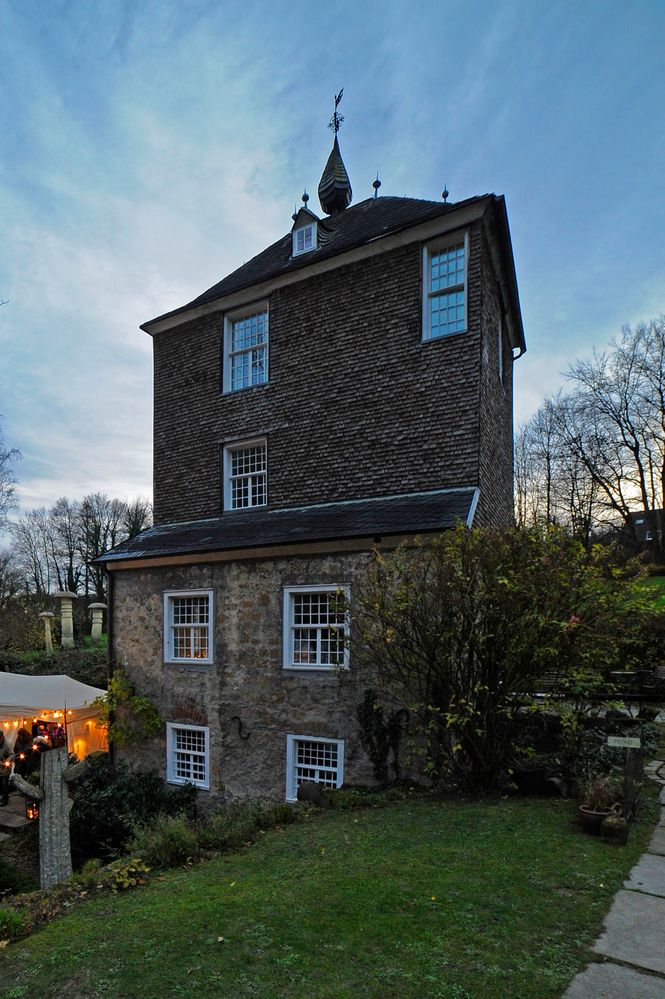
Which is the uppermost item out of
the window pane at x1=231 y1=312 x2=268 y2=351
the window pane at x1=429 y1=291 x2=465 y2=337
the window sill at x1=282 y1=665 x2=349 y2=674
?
the window pane at x1=231 y1=312 x2=268 y2=351

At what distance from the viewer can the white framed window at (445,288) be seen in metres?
11.4

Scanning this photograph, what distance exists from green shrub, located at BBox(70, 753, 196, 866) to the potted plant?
7478 millimetres

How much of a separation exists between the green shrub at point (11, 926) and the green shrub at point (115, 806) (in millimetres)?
5532

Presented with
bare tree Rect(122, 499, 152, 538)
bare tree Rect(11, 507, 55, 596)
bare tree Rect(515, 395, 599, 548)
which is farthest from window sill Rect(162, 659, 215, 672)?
bare tree Rect(11, 507, 55, 596)

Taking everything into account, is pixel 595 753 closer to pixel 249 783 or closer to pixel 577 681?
pixel 577 681

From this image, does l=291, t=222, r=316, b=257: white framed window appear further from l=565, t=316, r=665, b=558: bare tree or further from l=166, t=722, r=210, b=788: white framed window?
l=565, t=316, r=665, b=558: bare tree

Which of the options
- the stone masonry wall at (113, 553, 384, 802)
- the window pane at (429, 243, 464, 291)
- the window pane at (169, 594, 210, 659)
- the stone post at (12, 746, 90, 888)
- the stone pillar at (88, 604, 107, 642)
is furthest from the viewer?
the stone pillar at (88, 604, 107, 642)

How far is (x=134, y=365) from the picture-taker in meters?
81.9

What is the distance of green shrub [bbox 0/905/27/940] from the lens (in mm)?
→ 4809

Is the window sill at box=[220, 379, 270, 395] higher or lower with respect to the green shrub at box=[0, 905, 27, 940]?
higher

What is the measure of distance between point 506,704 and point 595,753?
1979mm

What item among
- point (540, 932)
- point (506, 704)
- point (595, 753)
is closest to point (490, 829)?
point (506, 704)

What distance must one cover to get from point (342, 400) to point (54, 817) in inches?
366

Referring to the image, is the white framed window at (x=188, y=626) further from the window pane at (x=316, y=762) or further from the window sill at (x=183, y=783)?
the window pane at (x=316, y=762)
